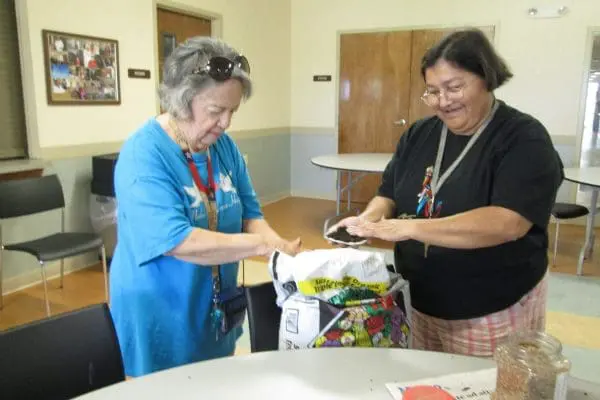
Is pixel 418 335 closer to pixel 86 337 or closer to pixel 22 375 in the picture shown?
pixel 86 337

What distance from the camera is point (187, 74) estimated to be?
4.34 ft

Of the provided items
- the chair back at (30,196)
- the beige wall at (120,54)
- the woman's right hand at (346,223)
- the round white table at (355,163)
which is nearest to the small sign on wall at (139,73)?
the beige wall at (120,54)

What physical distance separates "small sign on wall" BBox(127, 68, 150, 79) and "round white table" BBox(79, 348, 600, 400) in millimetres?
3751

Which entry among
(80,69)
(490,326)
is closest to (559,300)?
(490,326)

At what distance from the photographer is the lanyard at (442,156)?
4.58ft

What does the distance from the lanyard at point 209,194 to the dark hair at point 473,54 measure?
70cm

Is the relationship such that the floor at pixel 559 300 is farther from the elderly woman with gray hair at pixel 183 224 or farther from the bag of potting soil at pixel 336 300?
the bag of potting soil at pixel 336 300

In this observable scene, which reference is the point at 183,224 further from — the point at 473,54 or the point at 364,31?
the point at 364,31

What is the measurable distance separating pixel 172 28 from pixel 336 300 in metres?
4.42

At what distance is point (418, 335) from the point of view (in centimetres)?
155

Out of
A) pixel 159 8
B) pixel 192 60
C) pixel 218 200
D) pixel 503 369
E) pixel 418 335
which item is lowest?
pixel 418 335

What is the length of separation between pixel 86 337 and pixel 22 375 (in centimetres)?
15

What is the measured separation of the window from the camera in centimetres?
354

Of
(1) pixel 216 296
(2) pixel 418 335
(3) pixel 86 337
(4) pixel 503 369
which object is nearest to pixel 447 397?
(4) pixel 503 369
